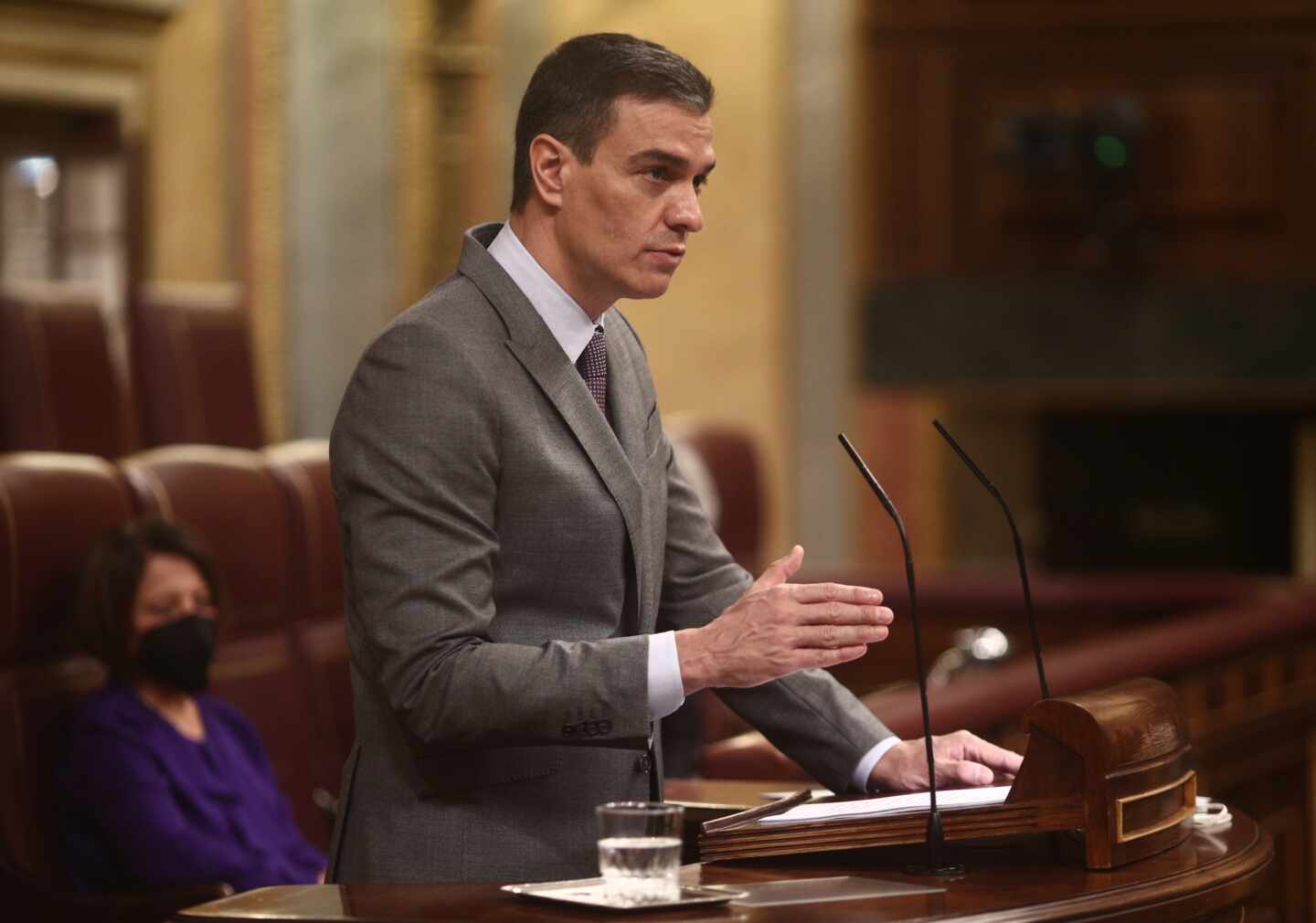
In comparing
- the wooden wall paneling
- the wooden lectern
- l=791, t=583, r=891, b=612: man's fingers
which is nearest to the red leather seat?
the wooden lectern

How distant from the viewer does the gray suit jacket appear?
1.50 m

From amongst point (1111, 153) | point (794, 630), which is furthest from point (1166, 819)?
point (1111, 153)

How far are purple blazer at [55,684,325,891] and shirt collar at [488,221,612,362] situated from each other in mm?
1337

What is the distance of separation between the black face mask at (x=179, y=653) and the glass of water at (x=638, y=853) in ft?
5.04

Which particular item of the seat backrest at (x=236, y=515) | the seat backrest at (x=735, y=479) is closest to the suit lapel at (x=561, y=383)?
the seat backrest at (x=236, y=515)

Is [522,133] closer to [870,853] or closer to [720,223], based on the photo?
[870,853]

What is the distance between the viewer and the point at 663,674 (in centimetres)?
150

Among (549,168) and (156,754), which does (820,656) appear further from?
(156,754)

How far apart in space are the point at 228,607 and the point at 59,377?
0.71 m

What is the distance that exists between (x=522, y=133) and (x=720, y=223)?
5.21 m

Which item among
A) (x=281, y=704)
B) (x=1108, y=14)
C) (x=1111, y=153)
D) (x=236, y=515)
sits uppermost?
(x=1108, y=14)

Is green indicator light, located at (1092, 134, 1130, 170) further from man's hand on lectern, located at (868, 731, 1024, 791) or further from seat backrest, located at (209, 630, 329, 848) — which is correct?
man's hand on lectern, located at (868, 731, 1024, 791)

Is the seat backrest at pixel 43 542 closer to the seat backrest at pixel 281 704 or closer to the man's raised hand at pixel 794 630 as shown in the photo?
the seat backrest at pixel 281 704

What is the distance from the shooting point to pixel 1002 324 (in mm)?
6648
